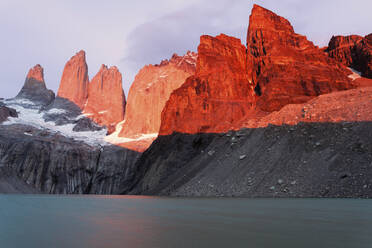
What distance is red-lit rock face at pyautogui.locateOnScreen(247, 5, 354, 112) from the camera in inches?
2196

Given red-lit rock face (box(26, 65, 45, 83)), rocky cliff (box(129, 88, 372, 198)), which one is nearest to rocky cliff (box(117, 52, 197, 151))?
rocky cliff (box(129, 88, 372, 198))

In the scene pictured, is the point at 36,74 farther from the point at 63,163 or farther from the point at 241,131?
the point at 241,131

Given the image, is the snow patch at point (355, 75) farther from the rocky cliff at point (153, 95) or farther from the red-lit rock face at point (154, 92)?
the red-lit rock face at point (154, 92)

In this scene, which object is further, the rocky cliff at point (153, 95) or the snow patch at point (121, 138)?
the rocky cliff at point (153, 95)

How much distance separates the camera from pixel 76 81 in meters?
157

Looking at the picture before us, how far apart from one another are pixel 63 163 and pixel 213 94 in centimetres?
5673

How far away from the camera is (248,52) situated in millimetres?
67625

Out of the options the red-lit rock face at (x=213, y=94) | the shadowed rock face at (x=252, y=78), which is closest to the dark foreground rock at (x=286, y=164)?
the red-lit rock face at (x=213, y=94)

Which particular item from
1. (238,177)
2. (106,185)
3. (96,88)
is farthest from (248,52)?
(96,88)

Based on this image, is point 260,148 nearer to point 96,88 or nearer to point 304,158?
point 304,158

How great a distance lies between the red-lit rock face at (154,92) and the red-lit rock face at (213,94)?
40027mm

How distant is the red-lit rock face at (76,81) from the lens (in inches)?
6088

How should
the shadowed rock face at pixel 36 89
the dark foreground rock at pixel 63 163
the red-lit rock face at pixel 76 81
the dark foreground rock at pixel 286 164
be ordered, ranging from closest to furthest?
the dark foreground rock at pixel 286 164, the dark foreground rock at pixel 63 163, the red-lit rock face at pixel 76 81, the shadowed rock face at pixel 36 89

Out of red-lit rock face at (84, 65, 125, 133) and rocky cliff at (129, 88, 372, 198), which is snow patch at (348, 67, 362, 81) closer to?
rocky cliff at (129, 88, 372, 198)
